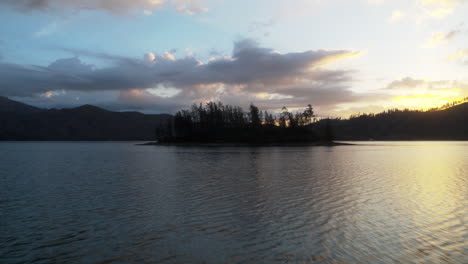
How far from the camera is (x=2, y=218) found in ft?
68.2

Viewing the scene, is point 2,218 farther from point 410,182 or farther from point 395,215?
point 410,182

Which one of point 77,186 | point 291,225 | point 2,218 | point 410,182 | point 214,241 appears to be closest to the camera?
point 214,241

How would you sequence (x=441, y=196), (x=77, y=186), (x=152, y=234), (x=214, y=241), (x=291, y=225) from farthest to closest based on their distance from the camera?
(x=77, y=186)
(x=441, y=196)
(x=291, y=225)
(x=152, y=234)
(x=214, y=241)

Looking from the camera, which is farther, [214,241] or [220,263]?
[214,241]

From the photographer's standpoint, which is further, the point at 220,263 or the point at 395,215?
the point at 395,215

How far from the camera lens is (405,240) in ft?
51.9

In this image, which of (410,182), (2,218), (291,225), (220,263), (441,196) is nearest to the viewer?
(220,263)

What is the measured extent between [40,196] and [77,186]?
6077 millimetres

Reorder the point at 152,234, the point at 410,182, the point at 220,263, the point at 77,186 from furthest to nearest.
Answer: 1. the point at 410,182
2. the point at 77,186
3. the point at 152,234
4. the point at 220,263

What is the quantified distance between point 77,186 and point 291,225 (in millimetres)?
26870

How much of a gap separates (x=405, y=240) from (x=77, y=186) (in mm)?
32905

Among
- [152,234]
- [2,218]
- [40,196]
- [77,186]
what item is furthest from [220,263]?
[77,186]

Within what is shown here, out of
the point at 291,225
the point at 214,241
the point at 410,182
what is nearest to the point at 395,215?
the point at 291,225

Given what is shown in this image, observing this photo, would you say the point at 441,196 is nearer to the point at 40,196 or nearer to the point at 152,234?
the point at 152,234
